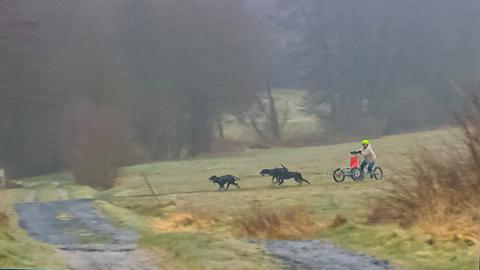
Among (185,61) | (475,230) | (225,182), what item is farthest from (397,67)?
(475,230)

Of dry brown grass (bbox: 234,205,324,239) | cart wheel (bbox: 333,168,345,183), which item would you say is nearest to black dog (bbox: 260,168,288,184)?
cart wheel (bbox: 333,168,345,183)

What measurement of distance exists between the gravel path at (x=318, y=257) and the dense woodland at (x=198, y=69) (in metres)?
13.5

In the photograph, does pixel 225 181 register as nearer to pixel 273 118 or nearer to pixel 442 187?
pixel 442 187

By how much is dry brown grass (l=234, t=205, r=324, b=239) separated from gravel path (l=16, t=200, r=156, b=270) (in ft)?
7.28

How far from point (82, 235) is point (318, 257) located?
22.8 feet

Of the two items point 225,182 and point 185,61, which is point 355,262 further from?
point 185,61

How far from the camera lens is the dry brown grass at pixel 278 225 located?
1567cm

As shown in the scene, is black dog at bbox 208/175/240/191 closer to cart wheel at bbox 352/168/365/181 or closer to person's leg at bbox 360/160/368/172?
cart wheel at bbox 352/168/365/181

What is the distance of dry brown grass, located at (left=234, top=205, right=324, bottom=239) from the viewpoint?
51.4 feet

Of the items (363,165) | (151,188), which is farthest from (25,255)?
(363,165)

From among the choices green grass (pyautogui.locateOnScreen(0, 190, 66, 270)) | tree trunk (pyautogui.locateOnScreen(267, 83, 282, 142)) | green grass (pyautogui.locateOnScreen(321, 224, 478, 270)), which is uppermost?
tree trunk (pyautogui.locateOnScreen(267, 83, 282, 142))

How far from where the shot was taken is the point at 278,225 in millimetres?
15938

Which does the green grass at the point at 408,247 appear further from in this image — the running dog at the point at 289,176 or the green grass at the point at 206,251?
the running dog at the point at 289,176

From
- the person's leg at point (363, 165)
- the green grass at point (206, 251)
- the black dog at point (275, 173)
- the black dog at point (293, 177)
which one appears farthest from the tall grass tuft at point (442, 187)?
the person's leg at point (363, 165)
